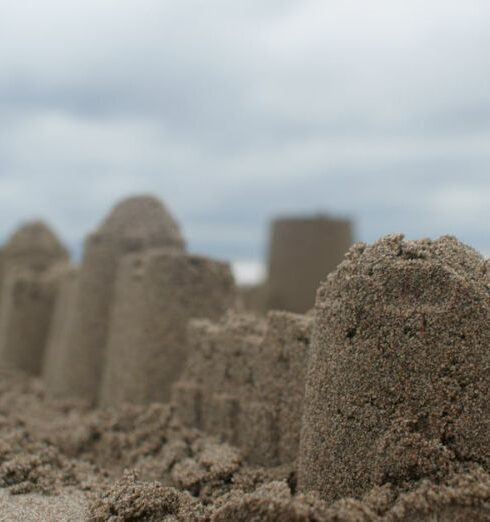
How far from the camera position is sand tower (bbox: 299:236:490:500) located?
3229 millimetres

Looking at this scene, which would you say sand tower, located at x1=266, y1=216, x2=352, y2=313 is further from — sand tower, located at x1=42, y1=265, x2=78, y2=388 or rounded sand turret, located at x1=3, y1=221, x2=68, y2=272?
sand tower, located at x1=42, y1=265, x2=78, y2=388

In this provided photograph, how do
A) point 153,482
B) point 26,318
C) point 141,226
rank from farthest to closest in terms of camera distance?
1. point 26,318
2. point 141,226
3. point 153,482

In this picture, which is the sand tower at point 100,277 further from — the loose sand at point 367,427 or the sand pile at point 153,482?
the loose sand at point 367,427

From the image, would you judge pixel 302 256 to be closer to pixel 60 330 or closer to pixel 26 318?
pixel 26 318

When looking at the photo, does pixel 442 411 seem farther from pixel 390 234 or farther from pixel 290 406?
pixel 290 406

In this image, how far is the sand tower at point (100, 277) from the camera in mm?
6930

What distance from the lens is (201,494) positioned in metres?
3.98

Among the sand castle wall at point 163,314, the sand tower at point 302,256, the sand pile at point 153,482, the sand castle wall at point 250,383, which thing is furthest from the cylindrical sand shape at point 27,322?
the sand tower at point 302,256

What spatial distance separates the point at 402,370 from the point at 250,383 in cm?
159

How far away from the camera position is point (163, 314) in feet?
19.2

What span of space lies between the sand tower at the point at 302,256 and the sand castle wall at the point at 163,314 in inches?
253

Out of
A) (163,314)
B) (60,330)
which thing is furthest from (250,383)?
(60,330)

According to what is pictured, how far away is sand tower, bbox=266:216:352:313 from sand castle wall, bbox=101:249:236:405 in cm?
642

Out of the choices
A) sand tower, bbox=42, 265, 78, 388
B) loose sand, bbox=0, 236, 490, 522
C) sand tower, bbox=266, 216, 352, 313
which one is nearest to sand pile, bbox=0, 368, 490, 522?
loose sand, bbox=0, 236, 490, 522
